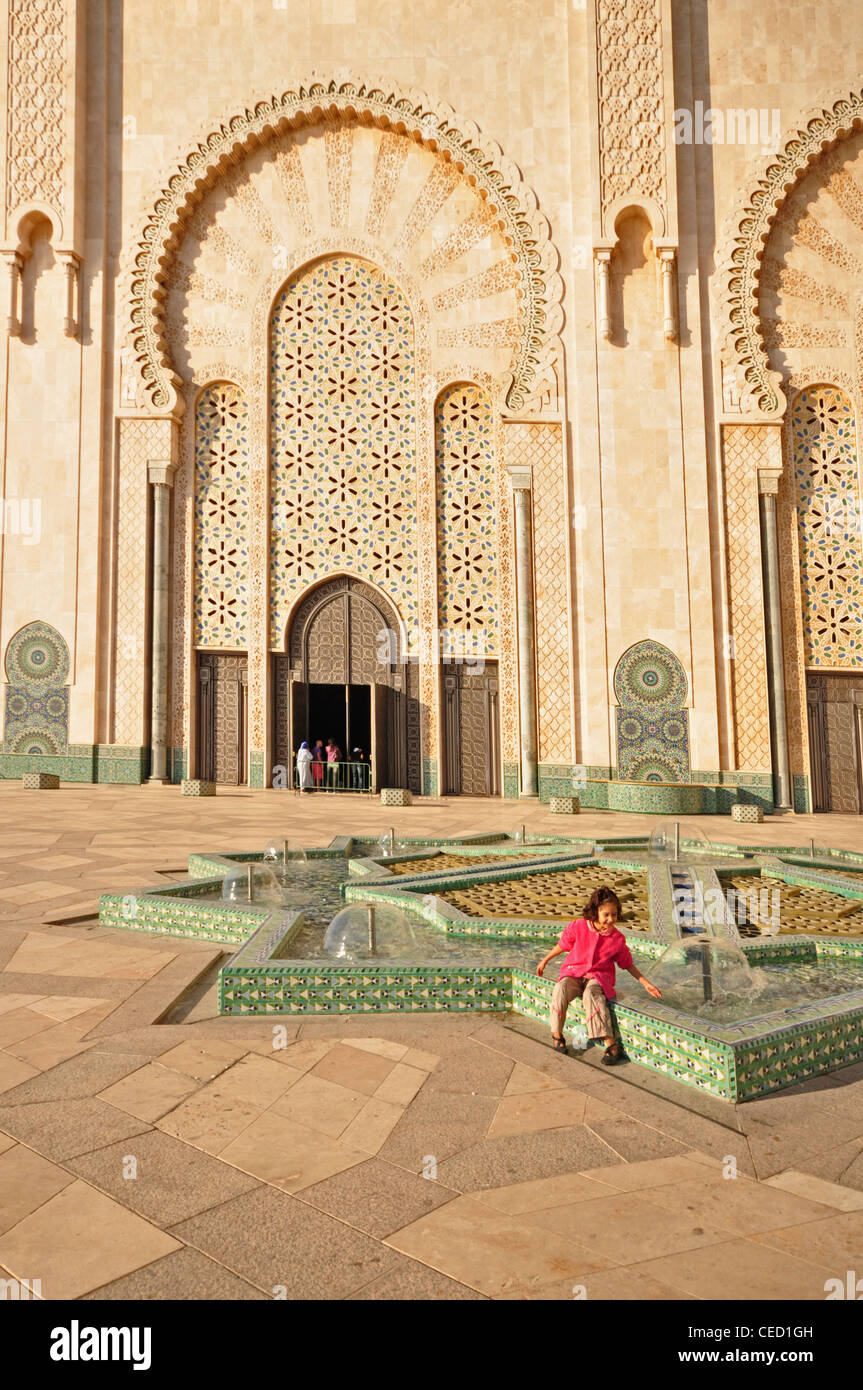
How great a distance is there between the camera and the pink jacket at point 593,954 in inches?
98.7

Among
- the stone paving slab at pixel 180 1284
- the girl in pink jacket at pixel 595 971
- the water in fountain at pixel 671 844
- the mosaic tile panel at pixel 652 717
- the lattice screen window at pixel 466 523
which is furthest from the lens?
the lattice screen window at pixel 466 523

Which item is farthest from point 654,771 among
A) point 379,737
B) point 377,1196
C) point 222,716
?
point 377,1196

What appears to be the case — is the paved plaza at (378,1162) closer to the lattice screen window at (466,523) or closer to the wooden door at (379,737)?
the wooden door at (379,737)

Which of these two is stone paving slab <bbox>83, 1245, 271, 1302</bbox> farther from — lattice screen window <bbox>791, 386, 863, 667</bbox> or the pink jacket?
lattice screen window <bbox>791, 386, 863, 667</bbox>

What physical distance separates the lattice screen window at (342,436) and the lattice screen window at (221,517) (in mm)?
367

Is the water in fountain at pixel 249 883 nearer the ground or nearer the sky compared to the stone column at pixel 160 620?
nearer the ground

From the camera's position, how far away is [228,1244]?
1.45 metres

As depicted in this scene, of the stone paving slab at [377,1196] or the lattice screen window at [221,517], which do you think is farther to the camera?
the lattice screen window at [221,517]

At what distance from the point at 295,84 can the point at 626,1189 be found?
12054 mm

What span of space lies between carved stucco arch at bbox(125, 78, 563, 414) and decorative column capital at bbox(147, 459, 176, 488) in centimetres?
57

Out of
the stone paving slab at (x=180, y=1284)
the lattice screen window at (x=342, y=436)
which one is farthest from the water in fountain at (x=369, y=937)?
the lattice screen window at (x=342, y=436)

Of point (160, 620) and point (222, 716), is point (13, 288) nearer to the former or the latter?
point (160, 620)
